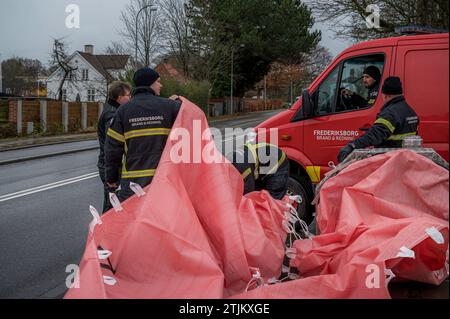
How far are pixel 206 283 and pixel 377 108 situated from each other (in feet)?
12.7

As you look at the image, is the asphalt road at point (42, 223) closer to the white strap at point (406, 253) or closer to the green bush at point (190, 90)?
the white strap at point (406, 253)

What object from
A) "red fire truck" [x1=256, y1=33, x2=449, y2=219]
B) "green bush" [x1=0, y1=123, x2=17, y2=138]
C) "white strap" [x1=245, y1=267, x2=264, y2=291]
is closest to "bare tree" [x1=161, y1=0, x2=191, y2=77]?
"green bush" [x1=0, y1=123, x2=17, y2=138]

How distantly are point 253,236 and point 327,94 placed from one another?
10.5ft

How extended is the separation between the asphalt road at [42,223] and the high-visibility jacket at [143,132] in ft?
4.30

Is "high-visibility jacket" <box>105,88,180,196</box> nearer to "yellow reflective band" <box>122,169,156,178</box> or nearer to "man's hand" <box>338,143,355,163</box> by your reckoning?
"yellow reflective band" <box>122,169,156,178</box>

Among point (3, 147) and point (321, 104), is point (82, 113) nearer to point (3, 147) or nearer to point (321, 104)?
point (3, 147)

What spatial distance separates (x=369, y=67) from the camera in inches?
266

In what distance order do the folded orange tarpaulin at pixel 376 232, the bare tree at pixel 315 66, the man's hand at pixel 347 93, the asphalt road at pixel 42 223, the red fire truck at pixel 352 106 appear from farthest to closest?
the bare tree at pixel 315 66, the man's hand at pixel 347 93, the red fire truck at pixel 352 106, the asphalt road at pixel 42 223, the folded orange tarpaulin at pixel 376 232

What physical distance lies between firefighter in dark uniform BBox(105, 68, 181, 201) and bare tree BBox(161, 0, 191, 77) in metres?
42.5

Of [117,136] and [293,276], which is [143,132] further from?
[293,276]

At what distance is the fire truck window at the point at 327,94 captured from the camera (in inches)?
277

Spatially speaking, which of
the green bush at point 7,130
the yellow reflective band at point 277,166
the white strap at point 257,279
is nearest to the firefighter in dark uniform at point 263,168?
the yellow reflective band at point 277,166

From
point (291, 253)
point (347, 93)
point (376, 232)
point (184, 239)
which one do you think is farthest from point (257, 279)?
point (347, 93)
